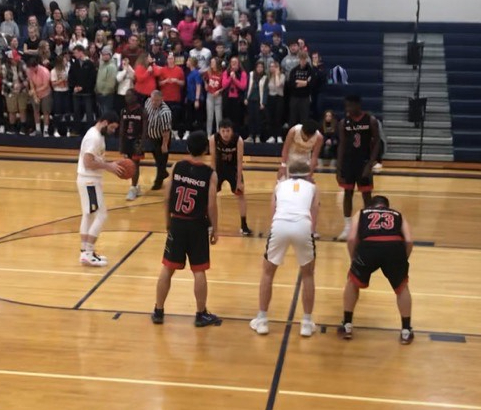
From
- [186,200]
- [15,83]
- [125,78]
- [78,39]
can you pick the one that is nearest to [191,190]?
[186,200]

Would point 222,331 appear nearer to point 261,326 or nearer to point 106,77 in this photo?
point 261,326

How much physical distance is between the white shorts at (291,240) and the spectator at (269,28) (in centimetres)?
1192

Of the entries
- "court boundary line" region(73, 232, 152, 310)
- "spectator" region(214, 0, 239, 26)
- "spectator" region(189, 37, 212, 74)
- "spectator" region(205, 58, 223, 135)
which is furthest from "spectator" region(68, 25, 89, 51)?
"court boundary line" region(73, 232, 152, 310)

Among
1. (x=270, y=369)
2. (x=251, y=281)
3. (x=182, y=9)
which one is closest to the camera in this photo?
(x=270, y=369)

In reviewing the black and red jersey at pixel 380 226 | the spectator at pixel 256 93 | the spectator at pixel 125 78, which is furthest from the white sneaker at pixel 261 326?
the spectator at pixel 125 78

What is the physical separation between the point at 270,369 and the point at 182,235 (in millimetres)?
1525

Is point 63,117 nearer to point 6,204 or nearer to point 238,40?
point 238,40

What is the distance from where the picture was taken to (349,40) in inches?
802

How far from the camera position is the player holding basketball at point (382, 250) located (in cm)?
733

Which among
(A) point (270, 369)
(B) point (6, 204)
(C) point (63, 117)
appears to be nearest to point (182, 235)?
(A) point (270, 369)

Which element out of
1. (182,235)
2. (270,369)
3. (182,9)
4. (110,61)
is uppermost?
(182,9)

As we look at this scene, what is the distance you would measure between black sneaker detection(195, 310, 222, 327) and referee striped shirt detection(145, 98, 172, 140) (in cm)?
620

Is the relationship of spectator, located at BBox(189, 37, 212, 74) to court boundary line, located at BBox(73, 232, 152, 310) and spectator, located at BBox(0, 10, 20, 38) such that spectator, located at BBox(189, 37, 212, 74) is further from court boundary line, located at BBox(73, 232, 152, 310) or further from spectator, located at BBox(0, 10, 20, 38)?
court boundary line, located at BBox(73, 232, 152, 310)

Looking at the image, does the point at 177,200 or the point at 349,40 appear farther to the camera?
the point at 349,40
